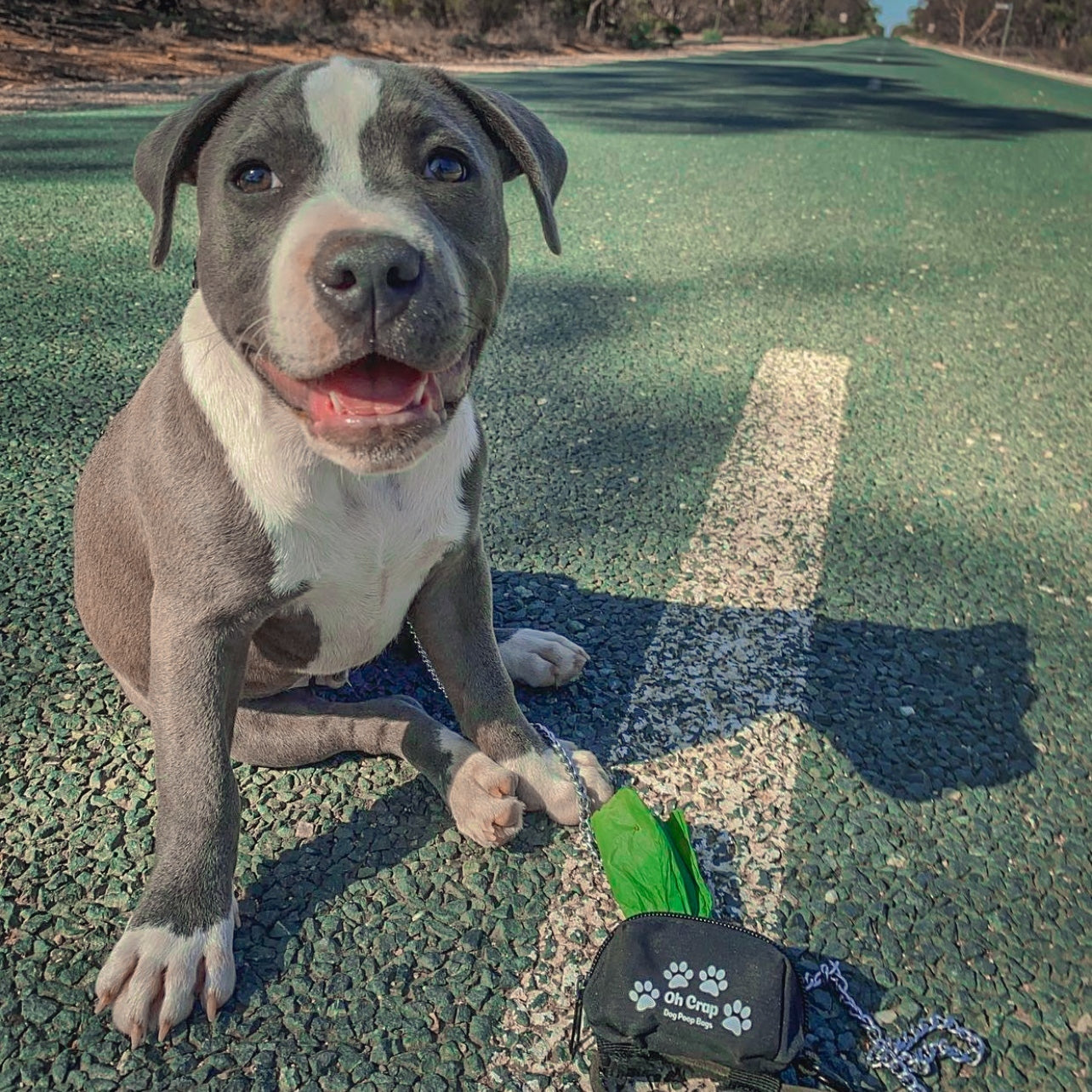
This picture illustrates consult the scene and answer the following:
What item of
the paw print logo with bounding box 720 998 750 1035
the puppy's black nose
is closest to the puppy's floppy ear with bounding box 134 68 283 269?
the puppy's black nose

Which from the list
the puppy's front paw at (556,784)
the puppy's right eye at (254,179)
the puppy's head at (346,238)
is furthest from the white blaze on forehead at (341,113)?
the puppy's front paw at (556,784)

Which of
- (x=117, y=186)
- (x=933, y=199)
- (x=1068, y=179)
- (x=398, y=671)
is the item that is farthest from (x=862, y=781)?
(x=1068, y=179)

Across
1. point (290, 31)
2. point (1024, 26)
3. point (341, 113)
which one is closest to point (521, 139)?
point (341, 113)

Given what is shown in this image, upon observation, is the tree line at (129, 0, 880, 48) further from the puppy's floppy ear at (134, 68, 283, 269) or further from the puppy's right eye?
the puppy's right eye

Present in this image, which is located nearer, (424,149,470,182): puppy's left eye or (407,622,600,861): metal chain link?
(424,149,470,182): puppy's left eye

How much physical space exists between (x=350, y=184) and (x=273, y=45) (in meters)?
20.8

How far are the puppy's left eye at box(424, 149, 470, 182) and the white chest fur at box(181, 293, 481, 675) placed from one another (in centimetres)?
47

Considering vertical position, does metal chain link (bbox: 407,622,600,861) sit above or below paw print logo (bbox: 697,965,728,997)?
below

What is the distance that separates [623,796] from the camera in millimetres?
2199

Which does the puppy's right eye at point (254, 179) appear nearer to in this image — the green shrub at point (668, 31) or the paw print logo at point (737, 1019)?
the paw print logo at point (737, 1019)

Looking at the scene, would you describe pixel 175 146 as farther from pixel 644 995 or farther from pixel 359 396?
pixel 644 995

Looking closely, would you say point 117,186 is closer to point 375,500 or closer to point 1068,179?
point 375,500

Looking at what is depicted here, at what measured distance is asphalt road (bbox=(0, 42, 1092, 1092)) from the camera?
6.08 feet

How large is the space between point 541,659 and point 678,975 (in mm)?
1000
